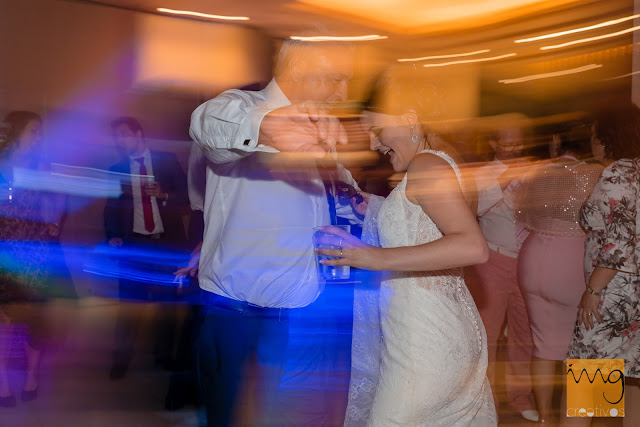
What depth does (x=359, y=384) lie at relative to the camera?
169 centimetres

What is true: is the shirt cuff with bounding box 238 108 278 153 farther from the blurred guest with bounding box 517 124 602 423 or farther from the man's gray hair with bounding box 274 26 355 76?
the blurred guest with bounding box 517 124 602 423

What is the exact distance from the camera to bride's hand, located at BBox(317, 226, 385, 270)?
4.56 feet

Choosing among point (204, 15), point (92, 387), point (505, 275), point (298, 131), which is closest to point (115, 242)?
point (92, 387)

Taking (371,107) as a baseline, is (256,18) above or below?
above

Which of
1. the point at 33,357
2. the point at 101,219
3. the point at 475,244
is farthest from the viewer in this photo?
the point at 101,219

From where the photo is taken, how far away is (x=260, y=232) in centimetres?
153

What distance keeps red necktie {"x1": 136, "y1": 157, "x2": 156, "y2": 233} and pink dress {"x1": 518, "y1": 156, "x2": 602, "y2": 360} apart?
1.92 metres

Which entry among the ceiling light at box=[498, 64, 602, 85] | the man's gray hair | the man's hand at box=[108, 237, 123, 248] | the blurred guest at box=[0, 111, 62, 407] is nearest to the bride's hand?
the man's gray hair

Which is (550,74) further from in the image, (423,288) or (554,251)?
(423,288)

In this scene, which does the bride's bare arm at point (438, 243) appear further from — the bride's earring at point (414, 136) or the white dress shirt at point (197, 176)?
the white dress shirt at point (197, 176)

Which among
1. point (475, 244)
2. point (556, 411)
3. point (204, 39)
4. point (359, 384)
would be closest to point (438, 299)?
point (475, 244)

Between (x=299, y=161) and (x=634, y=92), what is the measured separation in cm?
176

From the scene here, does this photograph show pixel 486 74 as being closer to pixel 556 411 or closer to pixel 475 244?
pixel 556 411

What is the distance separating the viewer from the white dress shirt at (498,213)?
278 centimetres
